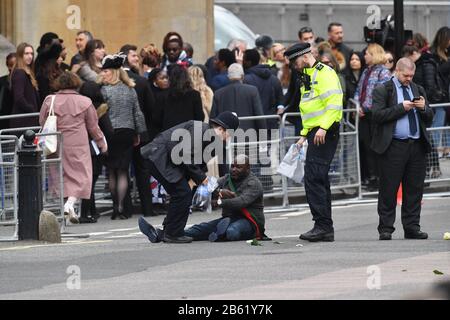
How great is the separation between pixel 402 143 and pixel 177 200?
2.28 m

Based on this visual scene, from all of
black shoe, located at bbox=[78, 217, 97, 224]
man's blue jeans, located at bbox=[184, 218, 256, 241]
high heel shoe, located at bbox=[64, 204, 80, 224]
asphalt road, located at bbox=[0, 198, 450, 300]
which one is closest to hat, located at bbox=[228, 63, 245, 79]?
black shoe, located at bbox=[78, 217, 97, 224]

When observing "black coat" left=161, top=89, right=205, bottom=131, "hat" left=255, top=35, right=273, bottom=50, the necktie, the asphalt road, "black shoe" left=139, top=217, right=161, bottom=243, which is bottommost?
the asphalt road

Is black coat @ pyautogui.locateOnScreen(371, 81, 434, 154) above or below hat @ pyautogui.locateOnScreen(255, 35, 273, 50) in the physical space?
below

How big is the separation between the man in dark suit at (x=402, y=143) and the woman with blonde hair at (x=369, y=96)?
503 cm

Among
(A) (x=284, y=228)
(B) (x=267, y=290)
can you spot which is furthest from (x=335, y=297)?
(A) (x=284, y=228)

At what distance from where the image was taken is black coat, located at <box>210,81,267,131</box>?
21.0 m

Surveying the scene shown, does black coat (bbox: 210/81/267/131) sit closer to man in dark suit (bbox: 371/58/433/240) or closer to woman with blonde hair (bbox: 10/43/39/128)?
woman with blonde hair (bbox: 10/43/39/128)

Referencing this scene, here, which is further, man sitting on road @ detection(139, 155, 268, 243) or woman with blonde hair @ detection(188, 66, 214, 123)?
woman with blonde hair @ detection(188, 66, 214, 123)

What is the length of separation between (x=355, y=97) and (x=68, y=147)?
16.4ft

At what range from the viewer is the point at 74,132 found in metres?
19.2

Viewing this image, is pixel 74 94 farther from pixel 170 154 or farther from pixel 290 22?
pixel 290 22

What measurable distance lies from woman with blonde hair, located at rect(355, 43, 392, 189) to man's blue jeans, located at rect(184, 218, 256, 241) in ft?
17.7

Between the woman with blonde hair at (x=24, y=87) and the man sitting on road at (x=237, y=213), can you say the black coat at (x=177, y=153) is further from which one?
the woman with blonde hair at (x=24, y=87)

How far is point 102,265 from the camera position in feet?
47.1
